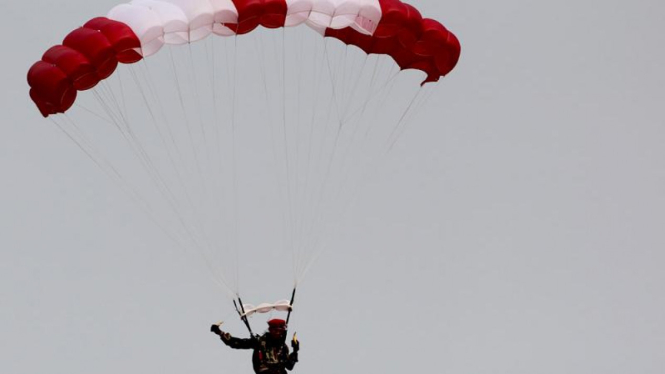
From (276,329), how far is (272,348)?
12.6 inches

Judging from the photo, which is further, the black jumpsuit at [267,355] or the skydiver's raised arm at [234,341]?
the black jumpsuit at [267,355]

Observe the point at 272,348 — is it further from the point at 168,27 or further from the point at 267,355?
the point at 168,27

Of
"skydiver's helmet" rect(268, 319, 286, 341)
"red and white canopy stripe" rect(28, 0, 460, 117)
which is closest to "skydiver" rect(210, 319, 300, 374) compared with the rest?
"skydiver's helmet" rect(268, 319, 286, 341)

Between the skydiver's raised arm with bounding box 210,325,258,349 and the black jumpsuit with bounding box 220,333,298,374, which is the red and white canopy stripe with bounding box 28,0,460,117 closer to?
the skydiver's raised arm with bounding box 210,325,258,349

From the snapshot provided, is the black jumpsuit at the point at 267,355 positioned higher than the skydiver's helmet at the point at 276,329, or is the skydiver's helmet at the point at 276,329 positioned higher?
the skydiver's helmet at the point at 276,329

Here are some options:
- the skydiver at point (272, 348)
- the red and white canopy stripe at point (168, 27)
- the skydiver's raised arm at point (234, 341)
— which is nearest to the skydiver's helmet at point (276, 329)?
the skydiver at point (272, 348)

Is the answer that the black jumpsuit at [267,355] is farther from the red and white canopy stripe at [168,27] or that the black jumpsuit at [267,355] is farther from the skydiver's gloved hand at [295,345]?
the red and white canopy stripe at [168,27]

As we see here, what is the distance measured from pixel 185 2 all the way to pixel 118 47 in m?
1.39

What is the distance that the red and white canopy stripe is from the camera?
4288 centimetres

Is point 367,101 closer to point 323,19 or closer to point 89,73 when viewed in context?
point 323,19

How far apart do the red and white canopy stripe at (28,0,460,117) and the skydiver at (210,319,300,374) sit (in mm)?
4819

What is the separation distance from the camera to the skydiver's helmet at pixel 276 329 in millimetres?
42969

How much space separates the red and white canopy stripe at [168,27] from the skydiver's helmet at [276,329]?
4.79 m

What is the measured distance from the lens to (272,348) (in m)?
42.9
